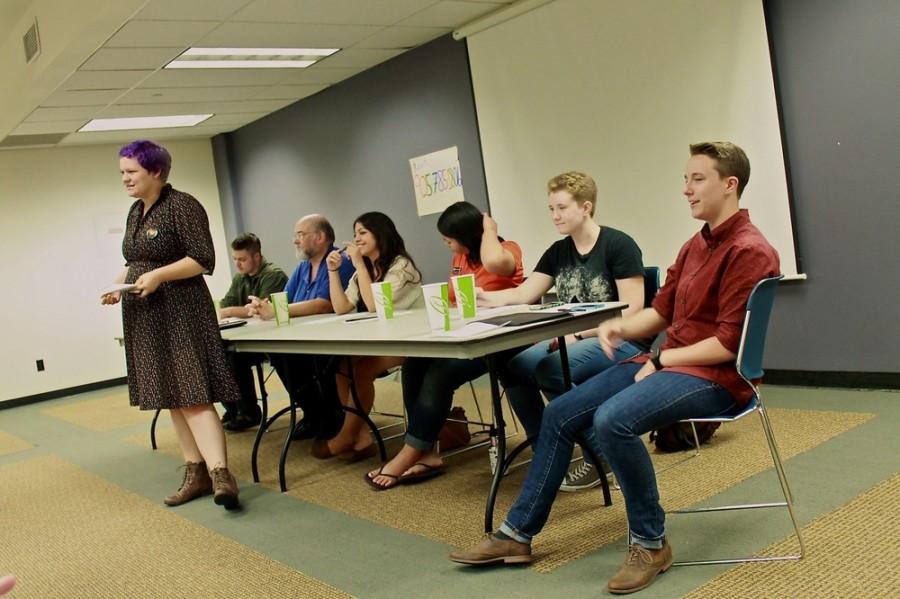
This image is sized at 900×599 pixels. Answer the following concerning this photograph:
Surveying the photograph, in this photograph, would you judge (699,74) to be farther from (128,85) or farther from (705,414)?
(128,85)

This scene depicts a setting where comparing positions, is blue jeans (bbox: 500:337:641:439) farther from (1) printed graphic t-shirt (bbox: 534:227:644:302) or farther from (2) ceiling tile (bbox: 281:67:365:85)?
(2) ceiling tile (bbox: 281:67:365:85)

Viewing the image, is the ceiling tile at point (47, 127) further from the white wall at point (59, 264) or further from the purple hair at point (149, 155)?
the purple hair at point (149, 155)

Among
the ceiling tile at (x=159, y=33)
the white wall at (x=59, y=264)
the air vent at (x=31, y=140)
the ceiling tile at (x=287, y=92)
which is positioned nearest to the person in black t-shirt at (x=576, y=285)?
the ceiling tile at (x=159, y=33)

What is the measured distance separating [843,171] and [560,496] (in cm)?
208

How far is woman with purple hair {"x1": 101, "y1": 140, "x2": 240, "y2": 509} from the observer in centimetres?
321

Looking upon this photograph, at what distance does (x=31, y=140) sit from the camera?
7.36m

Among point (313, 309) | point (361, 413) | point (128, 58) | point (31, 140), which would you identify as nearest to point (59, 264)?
point (31, 140)

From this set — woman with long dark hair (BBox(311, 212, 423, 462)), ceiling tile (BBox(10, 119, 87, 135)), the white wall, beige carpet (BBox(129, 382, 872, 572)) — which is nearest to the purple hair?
woman with long dark hair (BBox(311, 212, 423, 462))

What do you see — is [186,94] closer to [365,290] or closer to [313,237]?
[313,237]

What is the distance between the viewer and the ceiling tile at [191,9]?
4.26 metres

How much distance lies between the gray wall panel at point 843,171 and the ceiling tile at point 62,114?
16.2ft

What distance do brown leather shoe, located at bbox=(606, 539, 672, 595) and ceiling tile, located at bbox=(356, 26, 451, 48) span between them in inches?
163

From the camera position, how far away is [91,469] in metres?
4.37

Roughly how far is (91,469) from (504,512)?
2.63 m
